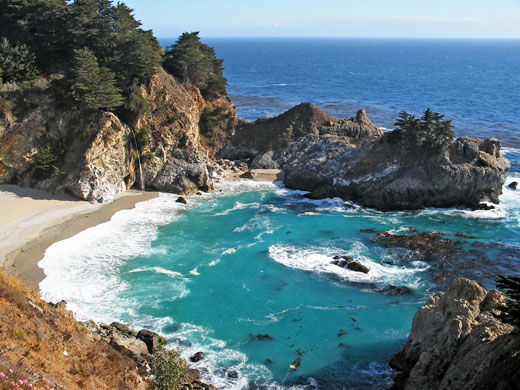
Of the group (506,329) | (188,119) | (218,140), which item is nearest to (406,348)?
(506,329)

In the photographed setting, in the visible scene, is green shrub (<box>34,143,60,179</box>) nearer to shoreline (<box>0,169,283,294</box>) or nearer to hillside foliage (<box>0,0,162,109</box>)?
shoreline (<box>0,169,283,294</box>)

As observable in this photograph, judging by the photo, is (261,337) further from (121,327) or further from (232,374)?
(121,327)

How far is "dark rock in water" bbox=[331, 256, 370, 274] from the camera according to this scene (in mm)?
35812

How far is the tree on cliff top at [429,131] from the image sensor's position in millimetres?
49531

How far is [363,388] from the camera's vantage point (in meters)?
24.2

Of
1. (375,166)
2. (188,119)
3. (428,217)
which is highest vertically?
(188,119)

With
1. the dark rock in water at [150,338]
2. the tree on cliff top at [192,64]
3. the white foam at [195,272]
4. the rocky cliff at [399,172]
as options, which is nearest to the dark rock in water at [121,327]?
the dark rock in water at [150,338]

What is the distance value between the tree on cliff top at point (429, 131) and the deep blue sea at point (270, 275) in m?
7.87

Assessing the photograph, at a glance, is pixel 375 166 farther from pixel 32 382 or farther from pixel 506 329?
pixel 32 382

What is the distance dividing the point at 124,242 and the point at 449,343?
1089 inches

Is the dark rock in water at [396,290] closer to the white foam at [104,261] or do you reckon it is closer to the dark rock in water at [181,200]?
the white foam at [104,261]

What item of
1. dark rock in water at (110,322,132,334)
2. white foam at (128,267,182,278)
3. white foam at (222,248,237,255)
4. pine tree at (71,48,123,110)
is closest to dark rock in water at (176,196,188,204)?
pine tree at (71,48,123,110)

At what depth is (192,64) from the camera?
65500mm

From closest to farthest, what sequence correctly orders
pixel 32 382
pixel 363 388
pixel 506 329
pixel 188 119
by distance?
pixel 32 382, pixel 506 329, pixel 363 388, pixel 188 119
